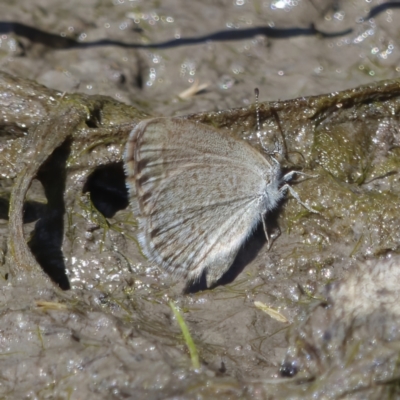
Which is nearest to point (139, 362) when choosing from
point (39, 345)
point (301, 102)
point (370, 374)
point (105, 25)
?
point (39, 345)

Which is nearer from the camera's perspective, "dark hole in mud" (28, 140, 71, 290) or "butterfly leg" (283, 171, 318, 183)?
"dark hole in mud" (28, 140, 71, 290)

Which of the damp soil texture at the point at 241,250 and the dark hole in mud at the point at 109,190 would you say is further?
the dark hole in mud at the point at 109,190

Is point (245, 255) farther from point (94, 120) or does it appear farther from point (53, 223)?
point (94, 120)

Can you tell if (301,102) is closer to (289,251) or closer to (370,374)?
(289,251)

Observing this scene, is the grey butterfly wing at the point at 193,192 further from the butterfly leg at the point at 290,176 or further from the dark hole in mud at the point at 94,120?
the dark hole in mud at the point at 94,120

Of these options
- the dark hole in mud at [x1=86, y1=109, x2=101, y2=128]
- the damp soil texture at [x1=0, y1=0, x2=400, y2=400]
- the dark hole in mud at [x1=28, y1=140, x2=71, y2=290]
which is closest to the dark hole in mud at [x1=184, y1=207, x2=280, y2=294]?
the damp soil texture at [x1=0, y1=0, x2=400, y2=400]

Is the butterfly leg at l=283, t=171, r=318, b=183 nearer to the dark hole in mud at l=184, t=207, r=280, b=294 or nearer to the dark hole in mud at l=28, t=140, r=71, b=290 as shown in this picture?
the dark hole in mud at l=184, t=207, r=280, b=294

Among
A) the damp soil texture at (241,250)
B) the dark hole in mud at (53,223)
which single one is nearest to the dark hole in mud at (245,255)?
the damp soil texture at (241,250)
